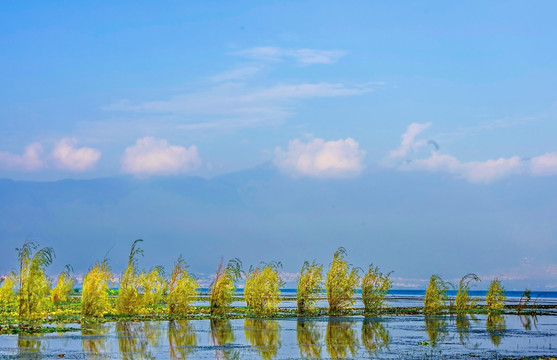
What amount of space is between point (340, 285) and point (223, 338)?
93.4 ft

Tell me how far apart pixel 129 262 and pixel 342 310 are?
2188cm

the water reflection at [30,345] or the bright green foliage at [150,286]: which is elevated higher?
the bright green foliage at [150,286]

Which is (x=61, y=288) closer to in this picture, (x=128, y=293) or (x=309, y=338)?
(x=128, y=293)

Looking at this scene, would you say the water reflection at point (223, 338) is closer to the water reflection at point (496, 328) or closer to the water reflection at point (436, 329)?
the water reflection at point (436, 329)

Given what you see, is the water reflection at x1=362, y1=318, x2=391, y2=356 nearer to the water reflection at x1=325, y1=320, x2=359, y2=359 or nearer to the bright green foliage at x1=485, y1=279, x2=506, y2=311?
the water reflection at x1=325, y1=320, x2=359, y2=359

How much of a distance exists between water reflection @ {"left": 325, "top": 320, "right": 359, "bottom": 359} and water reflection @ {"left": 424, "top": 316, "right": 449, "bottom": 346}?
178 inches

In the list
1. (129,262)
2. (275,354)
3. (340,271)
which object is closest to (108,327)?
(129,262)

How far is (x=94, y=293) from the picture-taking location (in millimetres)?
51719

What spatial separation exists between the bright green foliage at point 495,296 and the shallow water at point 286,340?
21507 millimetres

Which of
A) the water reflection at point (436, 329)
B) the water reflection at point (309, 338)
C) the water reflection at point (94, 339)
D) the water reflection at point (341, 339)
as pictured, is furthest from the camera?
the water reflection at point (436, 329)

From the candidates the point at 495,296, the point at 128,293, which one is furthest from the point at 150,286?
the point at 495,296

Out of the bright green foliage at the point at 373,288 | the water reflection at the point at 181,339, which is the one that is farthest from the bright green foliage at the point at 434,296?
the water reflection at the point at 181,339

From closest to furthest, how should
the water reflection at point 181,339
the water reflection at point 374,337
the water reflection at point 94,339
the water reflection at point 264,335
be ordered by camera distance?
the water reflection at point 94,339, the water reflection at point 181,339, the water reflection at point 264,335, the water reflection at point 374,337

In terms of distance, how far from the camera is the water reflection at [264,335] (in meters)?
31.9
